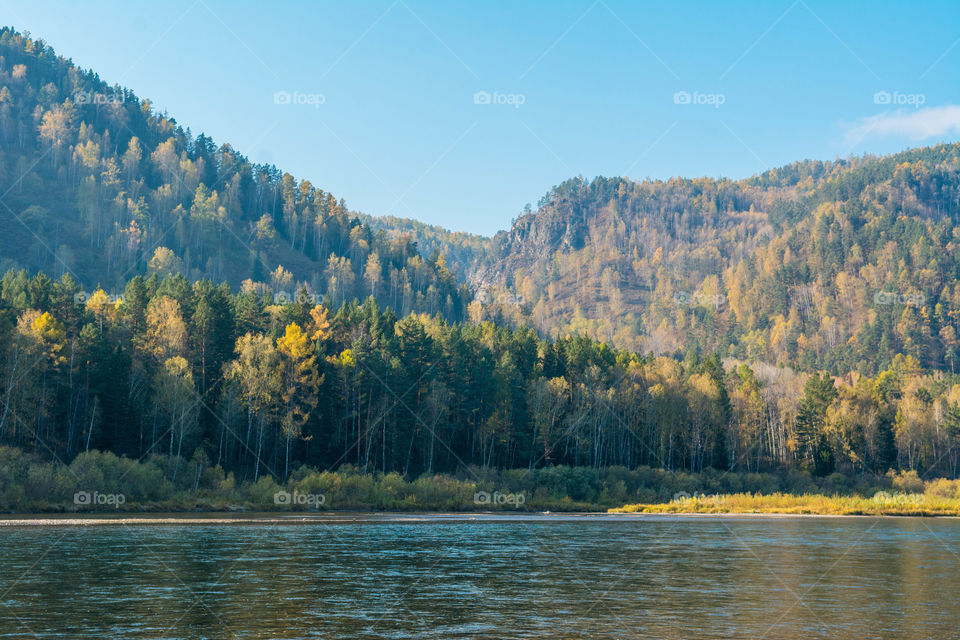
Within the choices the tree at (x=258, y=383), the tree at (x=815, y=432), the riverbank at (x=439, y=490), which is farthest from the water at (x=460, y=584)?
the tree at (x=815, y=432)

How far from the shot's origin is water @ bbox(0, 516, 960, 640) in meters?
28.7

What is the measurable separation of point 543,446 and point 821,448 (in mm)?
51500

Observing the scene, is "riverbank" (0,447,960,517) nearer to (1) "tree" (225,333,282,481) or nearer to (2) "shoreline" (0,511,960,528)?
(2) "shoreline" (0,511,960,528)

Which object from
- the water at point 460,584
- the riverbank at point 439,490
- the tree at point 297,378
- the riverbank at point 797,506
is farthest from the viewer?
the riverbank at point 797,506

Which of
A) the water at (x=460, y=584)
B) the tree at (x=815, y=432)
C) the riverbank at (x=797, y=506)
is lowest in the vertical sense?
the riverbank at (x=797, y=506)

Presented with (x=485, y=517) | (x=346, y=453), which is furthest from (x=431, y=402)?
(x=485, y=517)

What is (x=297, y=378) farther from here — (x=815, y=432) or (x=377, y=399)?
(x=815, y=432)

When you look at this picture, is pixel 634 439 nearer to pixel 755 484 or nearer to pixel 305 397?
pixel 755 484

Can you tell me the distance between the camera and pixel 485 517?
83.9 metres

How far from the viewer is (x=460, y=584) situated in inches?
1537

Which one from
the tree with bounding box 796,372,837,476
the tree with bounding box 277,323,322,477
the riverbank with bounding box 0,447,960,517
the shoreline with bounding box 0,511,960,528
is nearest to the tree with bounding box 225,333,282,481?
the tree with bounding box 277,323,322,477

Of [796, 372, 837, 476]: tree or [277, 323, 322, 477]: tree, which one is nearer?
[277, 323, 322, 477]: tree

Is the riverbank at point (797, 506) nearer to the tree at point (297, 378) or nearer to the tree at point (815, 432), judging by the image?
the tree at point (815, 432)

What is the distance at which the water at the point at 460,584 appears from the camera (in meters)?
28.7
